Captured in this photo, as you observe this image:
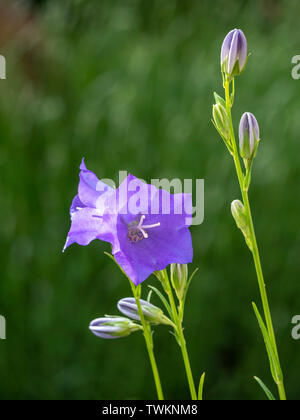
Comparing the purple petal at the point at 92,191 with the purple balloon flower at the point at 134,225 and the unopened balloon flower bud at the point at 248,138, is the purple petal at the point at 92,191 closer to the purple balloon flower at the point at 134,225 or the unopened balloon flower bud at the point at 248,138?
the purple balloon flower at the point at 134,225

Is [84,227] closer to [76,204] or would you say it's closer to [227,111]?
[76,204]

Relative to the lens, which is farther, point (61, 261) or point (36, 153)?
point (36, 153)

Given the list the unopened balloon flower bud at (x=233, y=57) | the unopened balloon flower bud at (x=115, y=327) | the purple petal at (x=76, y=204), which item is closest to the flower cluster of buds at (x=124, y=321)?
the unopened balloon flower bud at (x=115, y=327)

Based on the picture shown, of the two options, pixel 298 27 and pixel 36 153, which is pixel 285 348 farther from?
pixel 298 27

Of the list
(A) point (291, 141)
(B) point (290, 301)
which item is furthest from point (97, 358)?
(A) point (291, 141)

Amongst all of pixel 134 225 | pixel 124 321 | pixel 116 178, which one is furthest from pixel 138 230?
pixel 116 178

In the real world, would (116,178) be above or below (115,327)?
above
